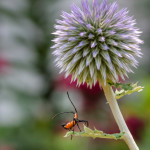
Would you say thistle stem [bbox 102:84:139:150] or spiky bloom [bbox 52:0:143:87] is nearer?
thistle stem [bbox 102:84:139:150]

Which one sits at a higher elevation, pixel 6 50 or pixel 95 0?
pixel 95 0

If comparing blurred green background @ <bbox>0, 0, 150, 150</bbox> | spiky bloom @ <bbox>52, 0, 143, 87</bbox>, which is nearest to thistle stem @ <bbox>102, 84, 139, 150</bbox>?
spiky bloom @ <bbox>52, 0, 143, 87</bbox>

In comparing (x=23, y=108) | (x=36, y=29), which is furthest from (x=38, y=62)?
(x=23, y=108)

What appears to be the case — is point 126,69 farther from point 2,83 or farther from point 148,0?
point 148,0

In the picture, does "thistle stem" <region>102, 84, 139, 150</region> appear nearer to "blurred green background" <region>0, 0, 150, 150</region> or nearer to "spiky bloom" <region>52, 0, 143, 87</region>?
"spiky bloom" <region>52, 0, 143, 87</region>

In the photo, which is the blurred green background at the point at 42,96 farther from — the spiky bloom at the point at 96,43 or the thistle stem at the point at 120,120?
the thistle stem at the point at 120,120

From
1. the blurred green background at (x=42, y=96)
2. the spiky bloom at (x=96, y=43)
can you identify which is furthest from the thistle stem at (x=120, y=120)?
the blurred green background at (x=42, y=96)
